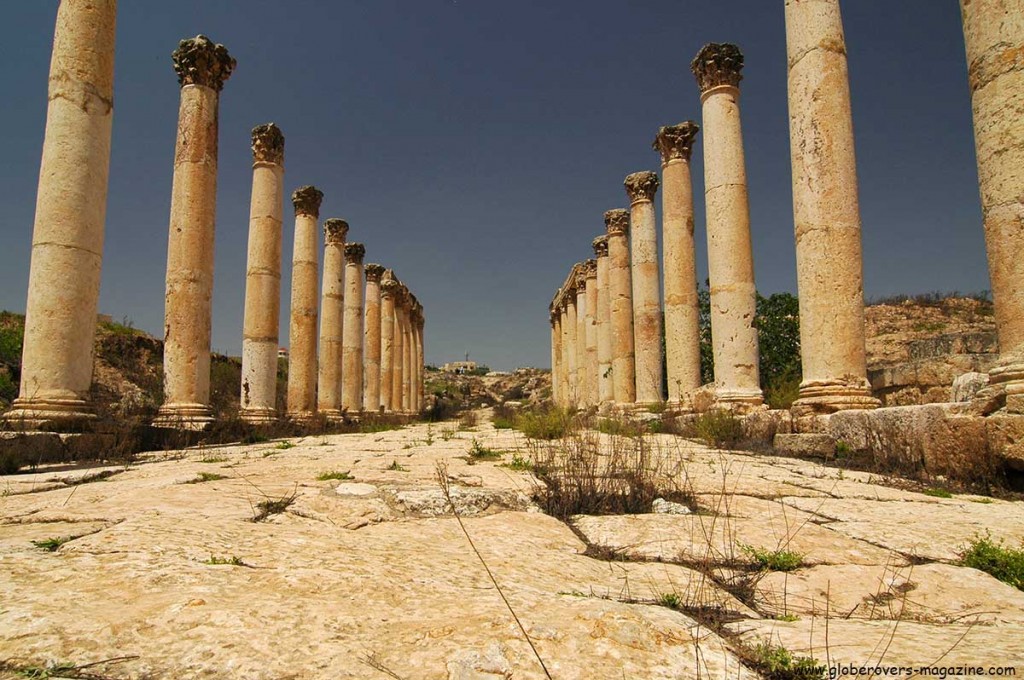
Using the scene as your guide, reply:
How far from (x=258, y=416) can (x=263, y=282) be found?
3.44 meters

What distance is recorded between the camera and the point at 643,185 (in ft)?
63.7

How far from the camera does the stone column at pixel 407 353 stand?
3400cm

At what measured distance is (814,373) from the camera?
961cm

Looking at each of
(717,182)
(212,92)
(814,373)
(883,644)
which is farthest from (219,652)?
(212,92)

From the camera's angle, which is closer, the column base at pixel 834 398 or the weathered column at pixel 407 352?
the column base at pixel 834 398

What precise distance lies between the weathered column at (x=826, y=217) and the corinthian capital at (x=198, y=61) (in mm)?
11788

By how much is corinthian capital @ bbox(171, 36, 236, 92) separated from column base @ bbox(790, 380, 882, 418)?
13.7 metres

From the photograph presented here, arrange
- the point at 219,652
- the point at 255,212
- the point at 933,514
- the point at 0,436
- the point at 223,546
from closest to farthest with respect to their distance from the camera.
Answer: the point at 219,652
the point at 223,546
the point at 933,514
the point at 0,436
the point at 255,212

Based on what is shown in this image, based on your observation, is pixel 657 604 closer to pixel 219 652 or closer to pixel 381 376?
pixel 219 652

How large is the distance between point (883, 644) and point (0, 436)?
32.4 ft

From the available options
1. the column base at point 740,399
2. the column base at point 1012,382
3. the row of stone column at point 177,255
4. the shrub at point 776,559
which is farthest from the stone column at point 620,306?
the shrub at point 776,559

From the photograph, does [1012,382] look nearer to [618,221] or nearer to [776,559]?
[776,559]

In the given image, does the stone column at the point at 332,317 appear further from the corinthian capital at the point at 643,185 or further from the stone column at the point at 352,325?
the corinthian capital at the point at 643,185

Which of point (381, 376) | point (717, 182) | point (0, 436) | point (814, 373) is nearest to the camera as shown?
point (0, 436)
